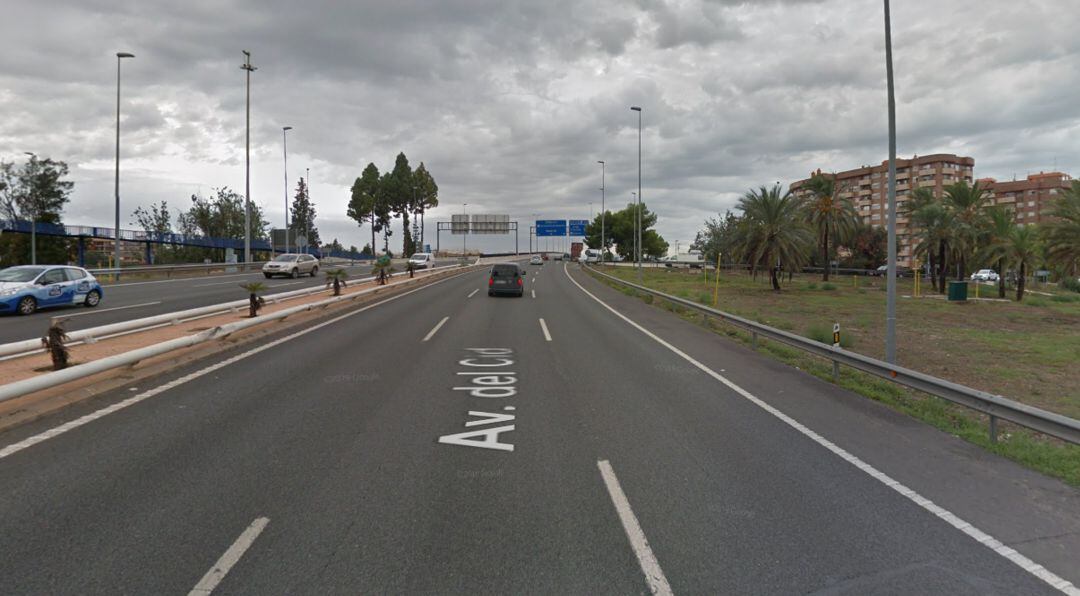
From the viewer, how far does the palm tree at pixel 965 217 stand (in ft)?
129

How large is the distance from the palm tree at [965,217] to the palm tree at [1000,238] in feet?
3.41

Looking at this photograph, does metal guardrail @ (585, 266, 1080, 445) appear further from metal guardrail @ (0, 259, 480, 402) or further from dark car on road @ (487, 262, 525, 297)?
dark car on road @ (487, 262, 525, 297)

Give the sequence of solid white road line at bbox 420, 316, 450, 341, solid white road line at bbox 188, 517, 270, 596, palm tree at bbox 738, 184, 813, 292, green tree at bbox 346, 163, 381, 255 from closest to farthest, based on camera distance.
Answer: solid white road line at bbox 188, 517, 270, 596, solid white road line at bbox 420, 316, 450, 341, palm tree at bbox 738, 184, 813, 292, green tree at bbox 346, 163, 381, 255

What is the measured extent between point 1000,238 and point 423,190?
59634 mm

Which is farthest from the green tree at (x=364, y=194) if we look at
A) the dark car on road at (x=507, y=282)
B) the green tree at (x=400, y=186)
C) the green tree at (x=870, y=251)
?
the green tree at (x=870, y=251)

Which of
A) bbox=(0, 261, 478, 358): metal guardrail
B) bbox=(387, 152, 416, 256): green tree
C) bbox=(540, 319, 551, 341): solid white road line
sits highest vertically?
bbox=(387, 152, 416, 256): green tree

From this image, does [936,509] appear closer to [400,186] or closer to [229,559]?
[229,559]

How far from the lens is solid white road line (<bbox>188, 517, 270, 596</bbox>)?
315cm

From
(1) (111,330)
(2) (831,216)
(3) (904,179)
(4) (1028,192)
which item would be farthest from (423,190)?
(4) (1028,192)

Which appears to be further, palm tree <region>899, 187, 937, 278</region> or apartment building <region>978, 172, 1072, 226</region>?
apartment building <region>978, 172, 1072, 226</region>

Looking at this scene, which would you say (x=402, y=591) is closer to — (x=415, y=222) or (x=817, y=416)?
(x=817, y=416)

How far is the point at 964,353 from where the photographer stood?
45.5ft

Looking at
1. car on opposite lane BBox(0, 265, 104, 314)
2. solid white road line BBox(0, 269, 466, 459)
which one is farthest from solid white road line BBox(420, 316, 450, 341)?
car on opposite lane BBox(0, 265, 104, 314)

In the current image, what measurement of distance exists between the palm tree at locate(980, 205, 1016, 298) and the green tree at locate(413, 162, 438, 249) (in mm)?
58330
